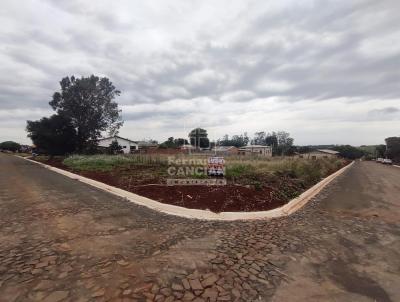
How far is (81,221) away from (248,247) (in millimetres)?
4142

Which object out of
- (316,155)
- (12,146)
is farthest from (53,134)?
(12,146)

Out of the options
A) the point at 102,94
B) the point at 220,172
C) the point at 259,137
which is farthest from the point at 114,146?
the point at 259,137

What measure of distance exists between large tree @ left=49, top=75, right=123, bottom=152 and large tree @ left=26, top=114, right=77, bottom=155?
1.38m

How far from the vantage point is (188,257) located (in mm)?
A: 4875

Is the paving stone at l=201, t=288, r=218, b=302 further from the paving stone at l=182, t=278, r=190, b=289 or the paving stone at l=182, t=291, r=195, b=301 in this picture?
the paving stone at l=182, t=278, r=190, b=289

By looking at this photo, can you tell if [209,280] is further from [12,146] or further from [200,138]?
[12,146]

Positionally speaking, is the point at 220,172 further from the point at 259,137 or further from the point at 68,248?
the point at 259,137

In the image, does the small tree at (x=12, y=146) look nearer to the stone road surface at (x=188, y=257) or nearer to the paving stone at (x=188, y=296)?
the stone road surface at (x=188, y=257)

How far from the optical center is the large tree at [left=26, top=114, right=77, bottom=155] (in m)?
33.6

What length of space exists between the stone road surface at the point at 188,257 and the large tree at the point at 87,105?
32215 millimetres

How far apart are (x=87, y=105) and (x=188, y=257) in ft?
124

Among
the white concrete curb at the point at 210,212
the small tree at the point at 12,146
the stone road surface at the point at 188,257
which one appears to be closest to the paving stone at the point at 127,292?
the stone road surface at the point at 188,257

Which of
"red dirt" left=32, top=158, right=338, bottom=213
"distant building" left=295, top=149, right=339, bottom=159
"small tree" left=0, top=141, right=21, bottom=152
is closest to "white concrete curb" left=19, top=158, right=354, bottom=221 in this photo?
"red dirt" left=32, top=158, right=338, bottom=213

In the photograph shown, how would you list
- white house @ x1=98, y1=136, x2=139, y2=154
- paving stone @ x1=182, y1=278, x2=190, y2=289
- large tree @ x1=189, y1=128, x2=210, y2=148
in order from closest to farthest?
1. paving stone @ x1=182, y1=278, x2=190, y2=289
2. white house @ x1=98, y1=136, x2=139, y2=154
3. large tree @ x1=189, y1=128, x2=210, y2=148
